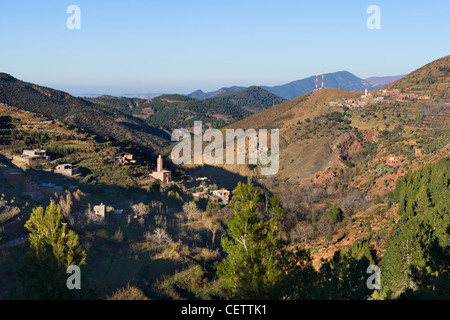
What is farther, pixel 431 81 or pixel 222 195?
pixel 431 81

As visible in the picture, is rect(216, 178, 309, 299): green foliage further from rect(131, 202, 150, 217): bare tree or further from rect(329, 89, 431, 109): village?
rect(329, 89, 431, 109): village

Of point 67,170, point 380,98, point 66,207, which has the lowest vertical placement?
point 66,207

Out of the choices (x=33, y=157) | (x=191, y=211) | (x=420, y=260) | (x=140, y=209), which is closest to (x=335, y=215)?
(x=191, y=211)

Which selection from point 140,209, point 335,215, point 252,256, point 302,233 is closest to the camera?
point 252,256

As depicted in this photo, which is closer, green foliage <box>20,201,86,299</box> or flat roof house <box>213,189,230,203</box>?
green foliage <box>20,201,86,299</box>

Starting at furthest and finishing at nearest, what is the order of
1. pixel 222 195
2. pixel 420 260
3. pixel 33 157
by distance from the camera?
1. pixel 222 195
2. pixel 33 157
3. pixel 420 260

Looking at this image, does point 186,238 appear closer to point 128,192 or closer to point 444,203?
point 128,192

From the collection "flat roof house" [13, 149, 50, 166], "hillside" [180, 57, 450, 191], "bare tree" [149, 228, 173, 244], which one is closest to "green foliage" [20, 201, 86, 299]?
"bare tree" [149, 228, 173, 244]

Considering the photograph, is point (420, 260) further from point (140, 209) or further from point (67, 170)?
point (67, 170)
